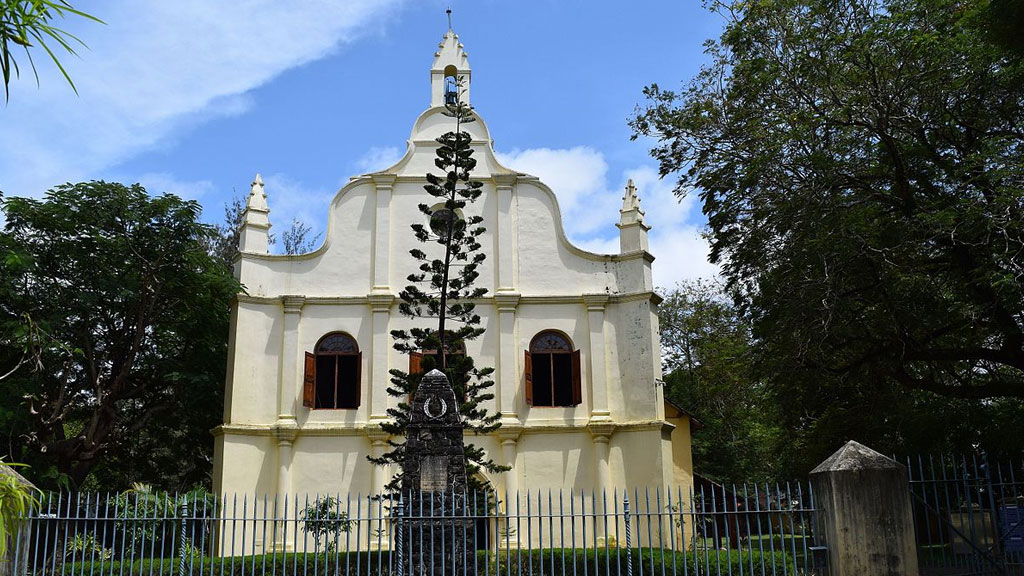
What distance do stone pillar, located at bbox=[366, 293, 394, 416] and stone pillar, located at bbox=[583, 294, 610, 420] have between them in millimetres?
4249

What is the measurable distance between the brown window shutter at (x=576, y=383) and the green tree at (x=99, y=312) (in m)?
7.21

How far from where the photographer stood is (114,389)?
17766 mm

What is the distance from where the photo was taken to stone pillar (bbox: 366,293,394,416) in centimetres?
1834

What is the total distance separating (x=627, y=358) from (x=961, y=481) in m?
10.4

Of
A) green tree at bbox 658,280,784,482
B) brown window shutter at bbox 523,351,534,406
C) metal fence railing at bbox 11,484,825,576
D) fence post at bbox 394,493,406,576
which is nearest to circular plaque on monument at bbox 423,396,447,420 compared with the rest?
metal fence railing at bbox 11,484,825,576

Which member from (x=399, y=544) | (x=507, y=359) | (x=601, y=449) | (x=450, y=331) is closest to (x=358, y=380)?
(x=507, y=359)

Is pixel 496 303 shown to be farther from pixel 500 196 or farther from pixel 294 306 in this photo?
pixel 294 306

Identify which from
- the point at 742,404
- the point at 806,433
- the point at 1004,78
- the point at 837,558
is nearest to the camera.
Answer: the point at 837,558

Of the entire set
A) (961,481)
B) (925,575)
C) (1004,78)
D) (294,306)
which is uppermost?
(1004,78)

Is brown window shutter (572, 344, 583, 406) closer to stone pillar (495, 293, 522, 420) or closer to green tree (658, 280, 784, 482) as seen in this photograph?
stone pillar (495, 293, 522, 420)

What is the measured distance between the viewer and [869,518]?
7.87 metres

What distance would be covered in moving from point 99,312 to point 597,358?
10.4m

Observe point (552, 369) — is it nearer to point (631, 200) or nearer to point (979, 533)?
point (631, 200)

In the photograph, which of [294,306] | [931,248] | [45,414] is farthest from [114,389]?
[931,248]
